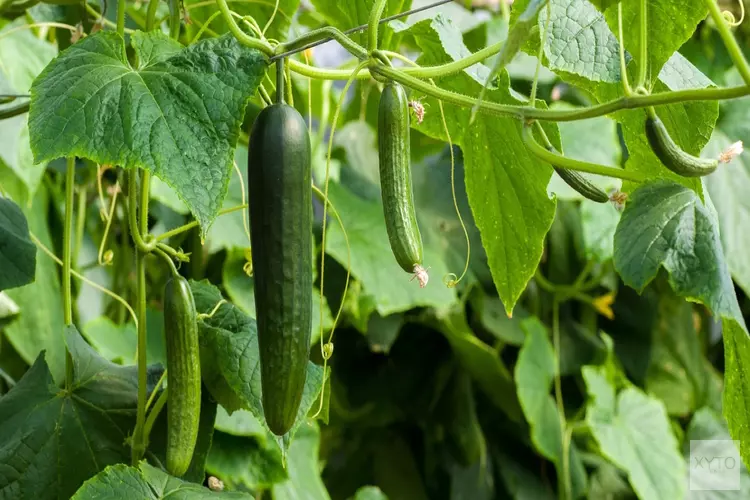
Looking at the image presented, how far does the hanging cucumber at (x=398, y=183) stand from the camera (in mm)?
426

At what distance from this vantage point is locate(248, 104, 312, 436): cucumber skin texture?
393 millimetres

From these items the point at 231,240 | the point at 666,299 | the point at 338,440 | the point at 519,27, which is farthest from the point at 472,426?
the point at 519,27

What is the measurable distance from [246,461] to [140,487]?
0.28 m

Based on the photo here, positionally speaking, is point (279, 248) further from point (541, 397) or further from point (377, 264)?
point (541, 397)

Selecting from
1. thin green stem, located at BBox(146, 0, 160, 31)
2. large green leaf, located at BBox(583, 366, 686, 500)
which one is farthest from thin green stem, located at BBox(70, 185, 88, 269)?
large green leaf, located at BBox(583, 366, 686, 500)

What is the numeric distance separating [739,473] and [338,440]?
27.5 inches

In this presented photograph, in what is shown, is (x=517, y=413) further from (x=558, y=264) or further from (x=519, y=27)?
(x=519, y=27)

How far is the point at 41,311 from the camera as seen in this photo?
35.2 inches

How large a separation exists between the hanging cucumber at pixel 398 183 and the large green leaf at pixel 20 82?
0.47 m

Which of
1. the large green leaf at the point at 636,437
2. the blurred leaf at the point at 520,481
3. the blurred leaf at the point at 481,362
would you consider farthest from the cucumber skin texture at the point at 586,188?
the blurred leaf at the point at 520,481

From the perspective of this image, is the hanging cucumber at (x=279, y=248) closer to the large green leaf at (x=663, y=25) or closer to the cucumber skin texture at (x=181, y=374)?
the cucumber skin texture at (x=181, y=374)

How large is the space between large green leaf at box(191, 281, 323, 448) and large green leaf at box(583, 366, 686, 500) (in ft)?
2.65

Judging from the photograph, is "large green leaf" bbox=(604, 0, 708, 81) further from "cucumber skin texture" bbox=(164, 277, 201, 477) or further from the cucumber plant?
"cucumber skin texture" bbox=(164, 277, 201, 477)

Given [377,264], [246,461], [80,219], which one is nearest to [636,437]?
[377,264]
